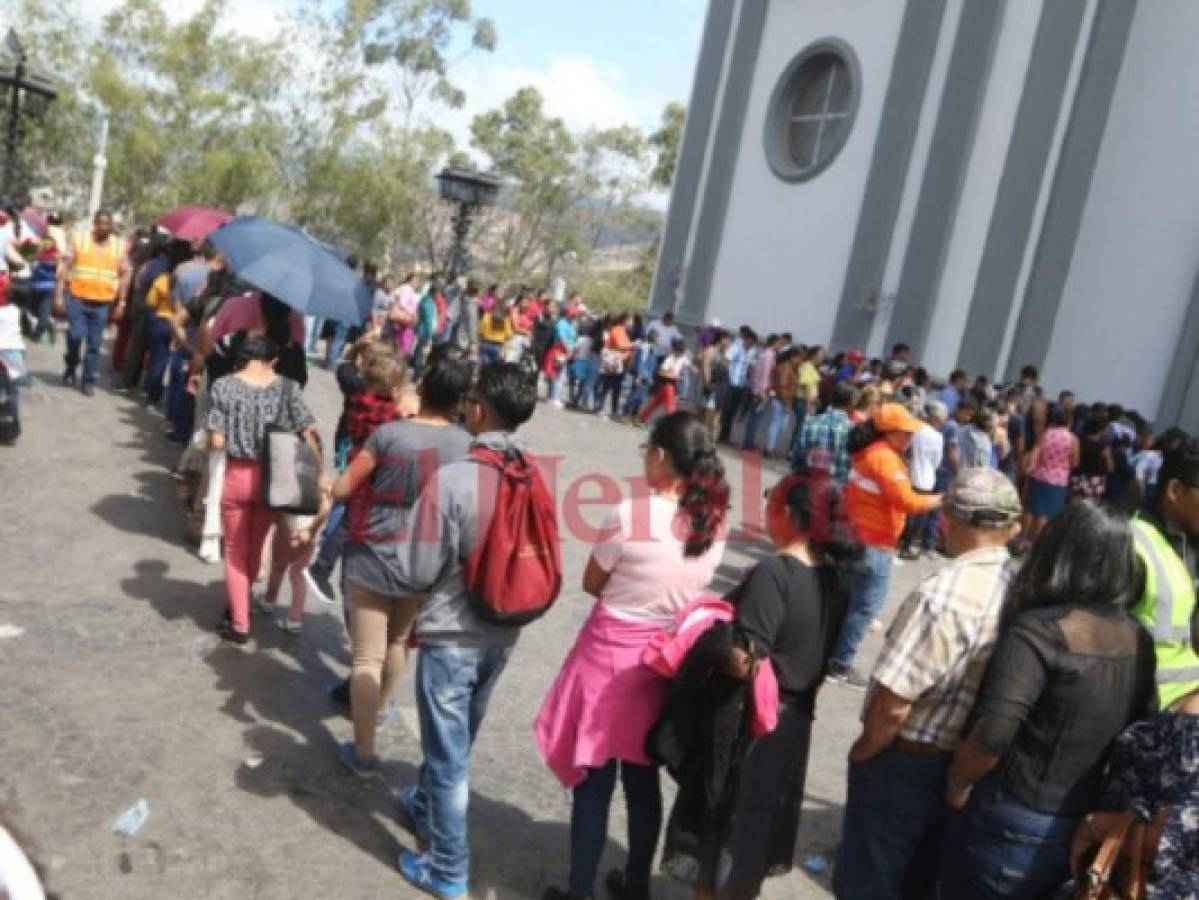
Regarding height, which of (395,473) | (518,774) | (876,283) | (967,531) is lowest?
(518,774)

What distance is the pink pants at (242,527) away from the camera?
559 cm

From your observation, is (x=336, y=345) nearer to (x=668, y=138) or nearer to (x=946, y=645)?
(x=946, y=645)

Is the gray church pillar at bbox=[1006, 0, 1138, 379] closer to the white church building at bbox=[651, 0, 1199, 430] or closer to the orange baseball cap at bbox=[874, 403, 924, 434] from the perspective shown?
the white church building at bbox=[651, 0, 1199, 430]

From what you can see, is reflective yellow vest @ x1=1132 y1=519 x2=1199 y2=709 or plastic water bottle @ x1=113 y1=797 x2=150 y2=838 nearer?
reflective yellow vest @ x1=1132 y1=519 x2=1199 y2=709

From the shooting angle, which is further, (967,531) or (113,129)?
(113,129)

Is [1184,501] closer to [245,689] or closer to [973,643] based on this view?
[973,643]

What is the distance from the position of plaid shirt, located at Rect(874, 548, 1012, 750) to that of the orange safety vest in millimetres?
9027

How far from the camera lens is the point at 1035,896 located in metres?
2.97

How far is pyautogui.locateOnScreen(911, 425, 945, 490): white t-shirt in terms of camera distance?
26.1ft

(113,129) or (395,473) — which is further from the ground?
(113,129)

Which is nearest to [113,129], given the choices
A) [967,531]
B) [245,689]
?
[245,689]

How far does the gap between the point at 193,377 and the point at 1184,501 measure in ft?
22.7

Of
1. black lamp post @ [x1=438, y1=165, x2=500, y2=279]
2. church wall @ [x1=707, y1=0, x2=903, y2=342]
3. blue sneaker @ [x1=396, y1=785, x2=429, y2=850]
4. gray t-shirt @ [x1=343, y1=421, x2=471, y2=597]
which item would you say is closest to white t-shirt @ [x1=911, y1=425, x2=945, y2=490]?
gray t-shirt @ [x1=343, y1=421, x2=471, y2=597]

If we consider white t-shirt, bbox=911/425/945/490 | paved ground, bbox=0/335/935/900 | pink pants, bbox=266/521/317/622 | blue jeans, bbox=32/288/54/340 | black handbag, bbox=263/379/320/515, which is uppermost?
white t-shirt, bbox=911/425/945/490
